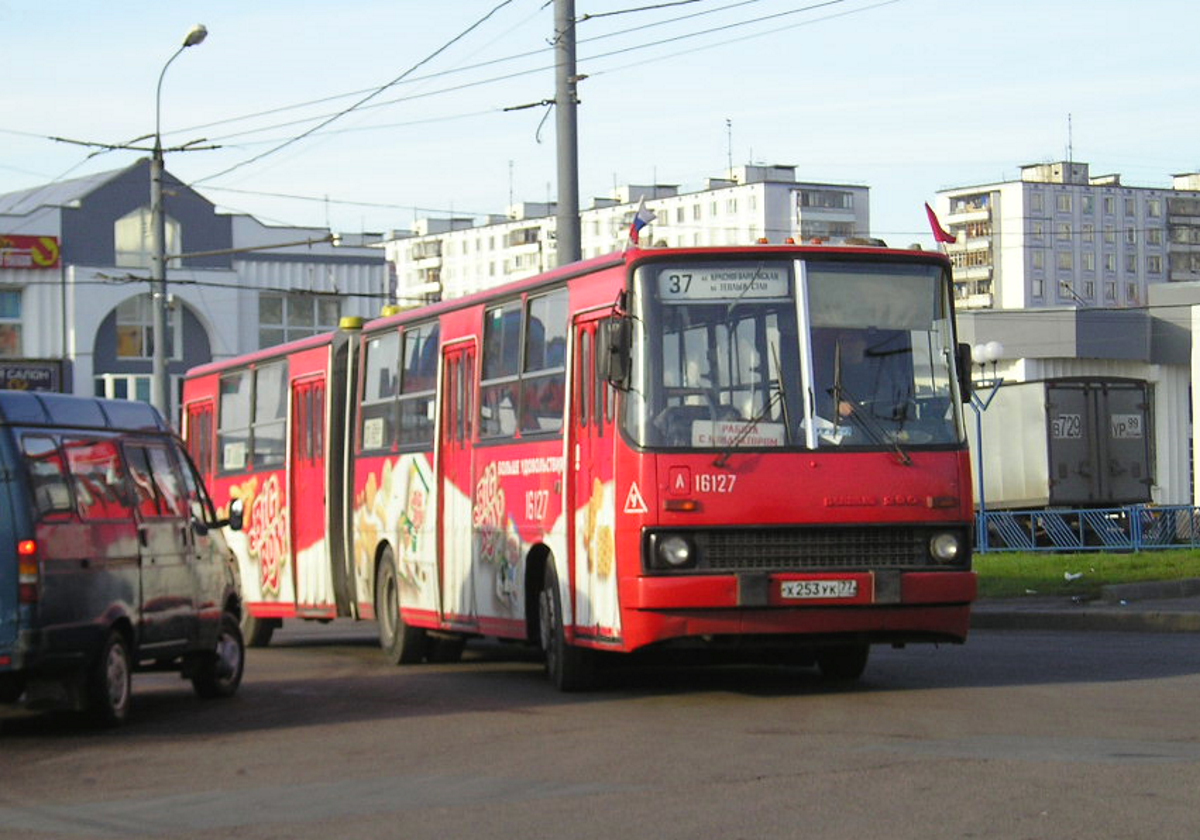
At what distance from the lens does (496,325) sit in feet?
55.4

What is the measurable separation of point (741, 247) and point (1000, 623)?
31.0ft

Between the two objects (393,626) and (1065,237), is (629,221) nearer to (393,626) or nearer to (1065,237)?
(1065,237)

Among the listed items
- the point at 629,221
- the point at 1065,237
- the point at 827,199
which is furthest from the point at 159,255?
the point at 1065,237

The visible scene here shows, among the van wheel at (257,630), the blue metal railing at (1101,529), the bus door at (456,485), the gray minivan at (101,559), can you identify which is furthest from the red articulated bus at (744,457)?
the blue metal railing at (1101,529)

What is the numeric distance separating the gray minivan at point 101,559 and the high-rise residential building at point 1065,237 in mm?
151483

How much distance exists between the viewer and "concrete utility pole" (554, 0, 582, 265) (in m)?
23.4

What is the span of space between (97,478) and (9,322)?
59.0 m

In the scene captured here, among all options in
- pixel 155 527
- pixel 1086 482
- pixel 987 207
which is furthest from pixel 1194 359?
pixel 987 207

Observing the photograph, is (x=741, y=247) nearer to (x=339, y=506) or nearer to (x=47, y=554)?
(x=47, y=554)

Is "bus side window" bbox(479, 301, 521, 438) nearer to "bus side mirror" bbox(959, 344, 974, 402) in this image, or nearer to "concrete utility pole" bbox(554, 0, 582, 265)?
"bus side mirror" bbox(959, 344, 974, 402)

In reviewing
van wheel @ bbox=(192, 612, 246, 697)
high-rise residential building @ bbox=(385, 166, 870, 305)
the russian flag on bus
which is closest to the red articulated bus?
the russian flag on bus

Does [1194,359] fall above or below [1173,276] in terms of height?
below

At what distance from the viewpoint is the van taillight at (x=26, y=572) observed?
40.2 feet

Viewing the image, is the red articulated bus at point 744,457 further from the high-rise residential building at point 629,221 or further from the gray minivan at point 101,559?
the high-rise residential building at point 629,221
